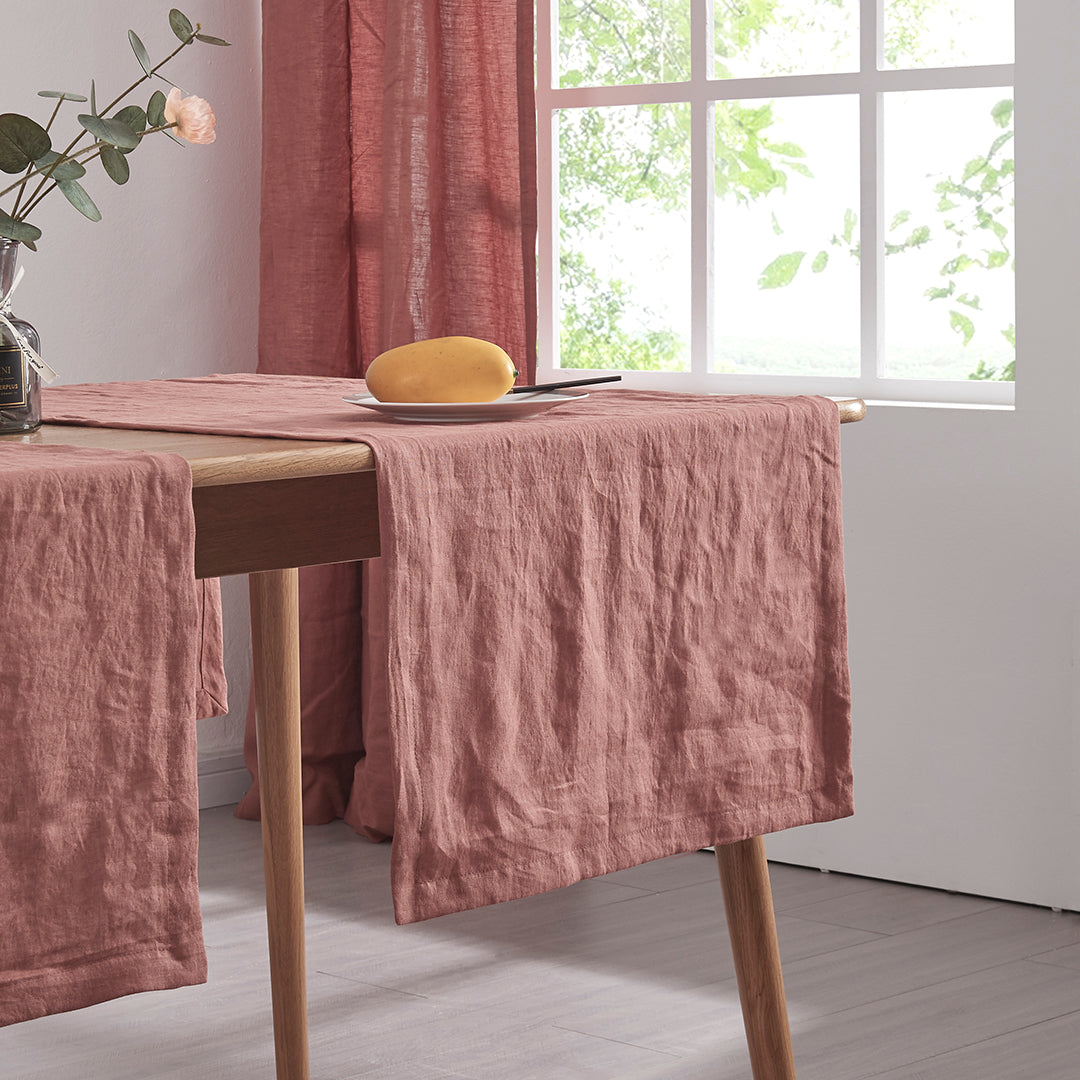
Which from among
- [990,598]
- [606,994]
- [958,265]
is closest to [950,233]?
[958,265]

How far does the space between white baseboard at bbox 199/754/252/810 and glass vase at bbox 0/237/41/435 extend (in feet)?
6.36

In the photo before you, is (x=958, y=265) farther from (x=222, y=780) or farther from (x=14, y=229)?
(x=14, y=229)

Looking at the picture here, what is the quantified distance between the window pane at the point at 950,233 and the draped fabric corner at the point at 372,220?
60cm

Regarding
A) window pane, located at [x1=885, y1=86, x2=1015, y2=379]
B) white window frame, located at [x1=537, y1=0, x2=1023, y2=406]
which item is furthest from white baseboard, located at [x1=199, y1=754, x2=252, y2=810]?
window pane, located at [x1=885, y1=86, x2=1015, y2=379]

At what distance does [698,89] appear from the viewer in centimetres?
304

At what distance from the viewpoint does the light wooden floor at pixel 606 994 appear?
2.13 metres

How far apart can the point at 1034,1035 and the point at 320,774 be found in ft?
4.77

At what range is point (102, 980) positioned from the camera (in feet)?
3.96

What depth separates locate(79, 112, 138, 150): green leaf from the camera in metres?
1.46

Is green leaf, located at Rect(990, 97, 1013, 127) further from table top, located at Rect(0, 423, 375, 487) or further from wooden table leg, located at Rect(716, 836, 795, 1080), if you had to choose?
table top, located at Rect(0, 423, 375, 487)

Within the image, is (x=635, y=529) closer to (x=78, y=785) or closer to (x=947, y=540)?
(x=78, y=785)

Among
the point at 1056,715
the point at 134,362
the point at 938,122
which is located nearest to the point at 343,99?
the point at 134,362

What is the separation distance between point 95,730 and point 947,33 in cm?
208

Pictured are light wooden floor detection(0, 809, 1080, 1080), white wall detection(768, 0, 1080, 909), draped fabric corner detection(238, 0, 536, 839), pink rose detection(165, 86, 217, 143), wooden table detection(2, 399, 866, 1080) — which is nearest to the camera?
wooden table detection(2, 399, 866, 1080)
